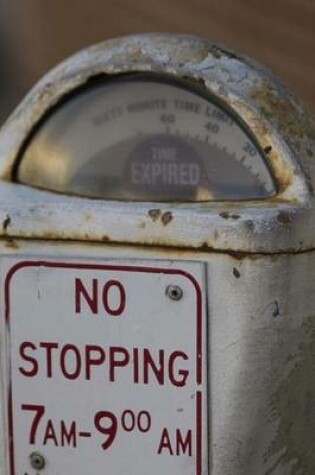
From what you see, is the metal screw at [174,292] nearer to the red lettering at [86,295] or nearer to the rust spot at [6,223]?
the red lettering at [86,295]

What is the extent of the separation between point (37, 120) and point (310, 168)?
0.51 m

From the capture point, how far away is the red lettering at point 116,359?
235cm

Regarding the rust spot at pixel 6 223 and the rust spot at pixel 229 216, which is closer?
the rust spot at pixel 229 216

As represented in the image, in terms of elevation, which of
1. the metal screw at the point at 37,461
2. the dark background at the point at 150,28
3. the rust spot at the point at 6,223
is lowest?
the metal screw at the point at 37,461

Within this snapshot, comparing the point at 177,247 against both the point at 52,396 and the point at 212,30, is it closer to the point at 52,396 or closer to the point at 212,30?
the point at 52,396

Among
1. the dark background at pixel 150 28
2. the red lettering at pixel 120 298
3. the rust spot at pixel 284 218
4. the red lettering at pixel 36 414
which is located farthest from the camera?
the dark background at pixel 150 28

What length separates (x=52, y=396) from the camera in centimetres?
242

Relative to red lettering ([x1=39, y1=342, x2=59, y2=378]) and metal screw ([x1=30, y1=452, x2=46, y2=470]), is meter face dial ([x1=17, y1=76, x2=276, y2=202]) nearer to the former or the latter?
red lettering ([x1=39, y1=342, x2=59, y2=378])

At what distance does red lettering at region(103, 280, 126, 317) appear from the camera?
2332mm

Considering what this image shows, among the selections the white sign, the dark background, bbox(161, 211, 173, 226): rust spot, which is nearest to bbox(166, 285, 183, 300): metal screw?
the white sign

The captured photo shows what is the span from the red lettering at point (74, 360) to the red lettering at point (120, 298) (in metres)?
0.10

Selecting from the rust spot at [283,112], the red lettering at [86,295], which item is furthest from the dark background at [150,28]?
the red lettering at [86,295]

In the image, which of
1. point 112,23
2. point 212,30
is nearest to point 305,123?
point 212,30

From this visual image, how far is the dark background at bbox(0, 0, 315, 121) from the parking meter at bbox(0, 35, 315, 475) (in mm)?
2288
